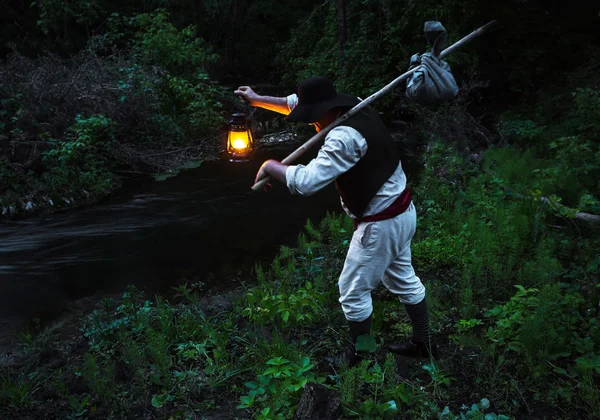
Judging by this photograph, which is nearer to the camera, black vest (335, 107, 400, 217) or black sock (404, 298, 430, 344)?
black vest (335, 107, 400, 217)

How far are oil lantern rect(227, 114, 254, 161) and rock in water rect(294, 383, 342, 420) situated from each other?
1652 millimetres

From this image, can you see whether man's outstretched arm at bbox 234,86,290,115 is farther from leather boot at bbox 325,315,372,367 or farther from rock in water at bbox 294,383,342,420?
rock in water at bbox 294,383,342,420

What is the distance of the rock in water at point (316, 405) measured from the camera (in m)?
2.97

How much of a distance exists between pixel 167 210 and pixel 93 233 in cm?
130

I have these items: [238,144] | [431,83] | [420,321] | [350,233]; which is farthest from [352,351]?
[350,233]

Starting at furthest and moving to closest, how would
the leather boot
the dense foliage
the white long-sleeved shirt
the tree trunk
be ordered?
the tree trunk < the leather boot < the dense foliage < the white long-sleeved shirt

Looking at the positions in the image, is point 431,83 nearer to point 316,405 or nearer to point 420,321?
point 420,321

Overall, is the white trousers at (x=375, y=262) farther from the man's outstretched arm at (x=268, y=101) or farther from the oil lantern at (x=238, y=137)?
the man's outstretched arm at (x=268, y=101)

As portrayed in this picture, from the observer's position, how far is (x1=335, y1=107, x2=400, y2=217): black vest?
3221 mm

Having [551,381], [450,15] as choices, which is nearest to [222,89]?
[450,15]

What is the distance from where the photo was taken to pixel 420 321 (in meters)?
3.69

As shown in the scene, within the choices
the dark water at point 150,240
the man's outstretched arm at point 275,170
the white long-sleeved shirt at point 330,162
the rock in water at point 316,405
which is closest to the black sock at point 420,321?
the rock in water at point 316,405

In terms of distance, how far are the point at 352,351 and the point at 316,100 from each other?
168cm

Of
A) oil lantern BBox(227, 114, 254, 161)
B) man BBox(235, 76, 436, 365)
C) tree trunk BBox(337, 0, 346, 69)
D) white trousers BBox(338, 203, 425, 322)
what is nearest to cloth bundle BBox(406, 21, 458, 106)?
man BBox(235, 76, 436, 365)
